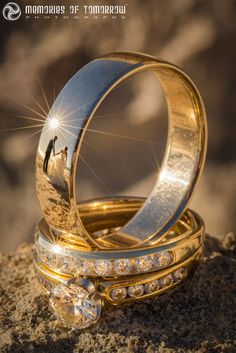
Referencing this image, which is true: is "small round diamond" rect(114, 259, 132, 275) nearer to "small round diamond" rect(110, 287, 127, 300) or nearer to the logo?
"small round diamond" rect(110, 287, 127, 300)

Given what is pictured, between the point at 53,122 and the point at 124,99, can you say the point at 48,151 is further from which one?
the point at 124,99

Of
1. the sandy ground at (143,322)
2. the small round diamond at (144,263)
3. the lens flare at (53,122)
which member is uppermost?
the lens flare at (53,122)

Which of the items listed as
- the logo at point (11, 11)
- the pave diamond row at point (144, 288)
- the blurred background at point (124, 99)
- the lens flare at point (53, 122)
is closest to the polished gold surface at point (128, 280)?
the pave diamond row at point (144, 288)

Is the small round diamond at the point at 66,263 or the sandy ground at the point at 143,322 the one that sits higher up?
the small round diamond at the point at 66,263

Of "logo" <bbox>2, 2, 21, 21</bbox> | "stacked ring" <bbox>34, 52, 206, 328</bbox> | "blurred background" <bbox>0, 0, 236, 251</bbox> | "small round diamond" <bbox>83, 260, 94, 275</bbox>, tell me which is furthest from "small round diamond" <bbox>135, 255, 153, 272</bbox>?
"logo" <bbox>2, 2, 21, 21</bbox>

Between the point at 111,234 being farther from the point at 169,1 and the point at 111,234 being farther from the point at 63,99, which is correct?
the point at 169,1

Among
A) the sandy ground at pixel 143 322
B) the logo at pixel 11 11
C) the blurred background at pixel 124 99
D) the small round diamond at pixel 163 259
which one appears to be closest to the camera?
the sandy ground at pixel 143 322

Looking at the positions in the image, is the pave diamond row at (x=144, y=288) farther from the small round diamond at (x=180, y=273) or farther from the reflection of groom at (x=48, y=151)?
the reflection of groom at (x=48, y=151)
